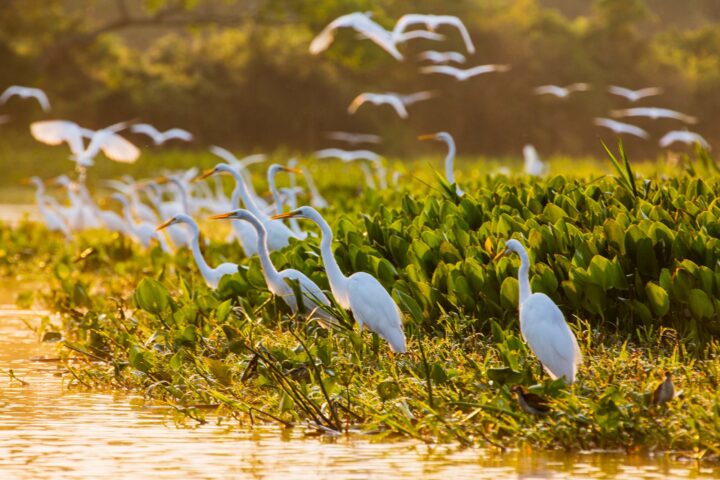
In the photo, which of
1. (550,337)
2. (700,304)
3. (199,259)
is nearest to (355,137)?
(199,259)

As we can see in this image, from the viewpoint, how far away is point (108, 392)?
7629 mm

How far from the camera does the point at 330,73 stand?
41.6 meters

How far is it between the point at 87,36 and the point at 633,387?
29.8 meters

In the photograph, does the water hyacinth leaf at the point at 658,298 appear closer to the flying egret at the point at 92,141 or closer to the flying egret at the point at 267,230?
the flying egret at the point at 267,230

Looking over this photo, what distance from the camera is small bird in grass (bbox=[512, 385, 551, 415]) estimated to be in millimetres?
5949

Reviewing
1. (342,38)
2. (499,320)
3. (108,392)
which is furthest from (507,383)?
(342,38)

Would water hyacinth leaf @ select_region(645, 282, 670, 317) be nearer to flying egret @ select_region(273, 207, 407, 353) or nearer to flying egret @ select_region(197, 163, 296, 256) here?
flying egret @ select_region(273, 207, 407, 353)

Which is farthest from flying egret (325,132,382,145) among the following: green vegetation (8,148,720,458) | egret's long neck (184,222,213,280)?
green vegetation (8,148,720,458)

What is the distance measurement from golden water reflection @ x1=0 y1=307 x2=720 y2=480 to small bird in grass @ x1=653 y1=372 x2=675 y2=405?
10.0 inches

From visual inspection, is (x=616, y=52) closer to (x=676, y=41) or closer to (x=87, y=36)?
(x=676, y=41)

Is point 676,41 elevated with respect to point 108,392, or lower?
elevated

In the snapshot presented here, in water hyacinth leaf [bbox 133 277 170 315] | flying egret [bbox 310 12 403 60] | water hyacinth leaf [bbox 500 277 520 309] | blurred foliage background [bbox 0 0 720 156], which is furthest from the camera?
blurred foliage background [bbox 0 0 720 156]

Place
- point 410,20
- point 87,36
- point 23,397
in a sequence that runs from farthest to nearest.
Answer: point 87,36 → point 410,20 → point 23,397

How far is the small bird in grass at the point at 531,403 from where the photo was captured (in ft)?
19.5
